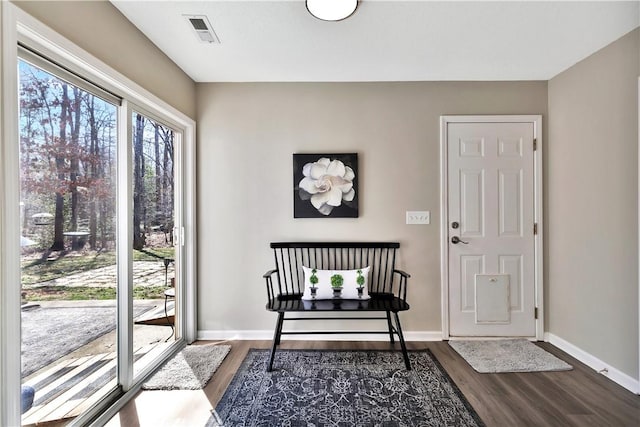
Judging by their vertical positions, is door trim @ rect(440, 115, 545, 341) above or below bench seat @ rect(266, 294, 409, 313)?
above

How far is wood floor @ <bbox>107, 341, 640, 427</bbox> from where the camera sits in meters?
1.92

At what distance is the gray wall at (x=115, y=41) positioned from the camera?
5.08 ft

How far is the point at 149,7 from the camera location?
1.96m

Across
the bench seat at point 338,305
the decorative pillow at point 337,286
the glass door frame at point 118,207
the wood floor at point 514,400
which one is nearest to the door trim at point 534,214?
the wood floor at point 514,400

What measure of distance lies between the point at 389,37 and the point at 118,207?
2.15 meters

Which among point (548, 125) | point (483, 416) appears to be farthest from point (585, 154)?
point (483, 416)

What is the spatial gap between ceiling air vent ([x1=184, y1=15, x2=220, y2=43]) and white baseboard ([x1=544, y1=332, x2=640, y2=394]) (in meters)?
3.68

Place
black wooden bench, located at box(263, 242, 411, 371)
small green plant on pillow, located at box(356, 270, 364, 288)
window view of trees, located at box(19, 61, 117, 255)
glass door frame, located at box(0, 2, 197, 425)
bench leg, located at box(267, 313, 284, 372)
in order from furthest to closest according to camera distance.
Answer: black wooden bench, located at box(263, 242, 411, 371), small green plant on pillow, located at box(356, 270, 364, 288), bench leg, located at box(267, 313, 284, 372), window view of trees, located at box(19, 61, 117, 255), glass door frame, located at box(0, 2, 197, 425)

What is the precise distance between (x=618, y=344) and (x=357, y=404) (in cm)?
192

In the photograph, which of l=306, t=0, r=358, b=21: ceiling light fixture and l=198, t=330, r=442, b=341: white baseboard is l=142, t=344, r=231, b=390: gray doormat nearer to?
l=198, t=330, r=442, b=341: white baseboard

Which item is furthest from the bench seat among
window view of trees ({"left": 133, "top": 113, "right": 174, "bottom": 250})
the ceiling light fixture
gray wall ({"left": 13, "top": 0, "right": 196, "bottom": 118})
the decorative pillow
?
the ceiling light fixture

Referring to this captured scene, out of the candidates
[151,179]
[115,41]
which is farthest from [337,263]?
[115,41]

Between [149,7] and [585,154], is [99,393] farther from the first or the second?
[585,154]

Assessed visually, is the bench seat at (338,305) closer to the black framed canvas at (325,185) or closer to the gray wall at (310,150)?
the gray wall at (310,150)
